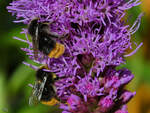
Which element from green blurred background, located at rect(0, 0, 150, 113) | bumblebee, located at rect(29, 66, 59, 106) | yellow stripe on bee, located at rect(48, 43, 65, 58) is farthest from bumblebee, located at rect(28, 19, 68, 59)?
green blurred background, located at rect(0, 0, 150, 113)

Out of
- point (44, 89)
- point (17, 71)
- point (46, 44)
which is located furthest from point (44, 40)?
point (17, 71)

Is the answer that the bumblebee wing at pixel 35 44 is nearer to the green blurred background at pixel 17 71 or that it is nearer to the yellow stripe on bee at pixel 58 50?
the yellow stripe on bee at pixel 58 50

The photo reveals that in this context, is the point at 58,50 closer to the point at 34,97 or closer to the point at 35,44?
the point at 35,44

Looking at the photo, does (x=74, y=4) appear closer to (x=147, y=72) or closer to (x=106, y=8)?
(x=106, y=8)

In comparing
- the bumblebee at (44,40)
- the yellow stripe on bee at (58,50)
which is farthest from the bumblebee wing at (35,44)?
the yellow stripe on bee at (58,50)

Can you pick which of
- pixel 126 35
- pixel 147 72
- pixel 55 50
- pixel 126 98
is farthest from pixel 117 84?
pixel 147 72

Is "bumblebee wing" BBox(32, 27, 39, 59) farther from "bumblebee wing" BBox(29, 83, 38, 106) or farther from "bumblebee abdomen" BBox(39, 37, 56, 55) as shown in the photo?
"bumblebee wing" BBox(29, 83, 38, 106)
